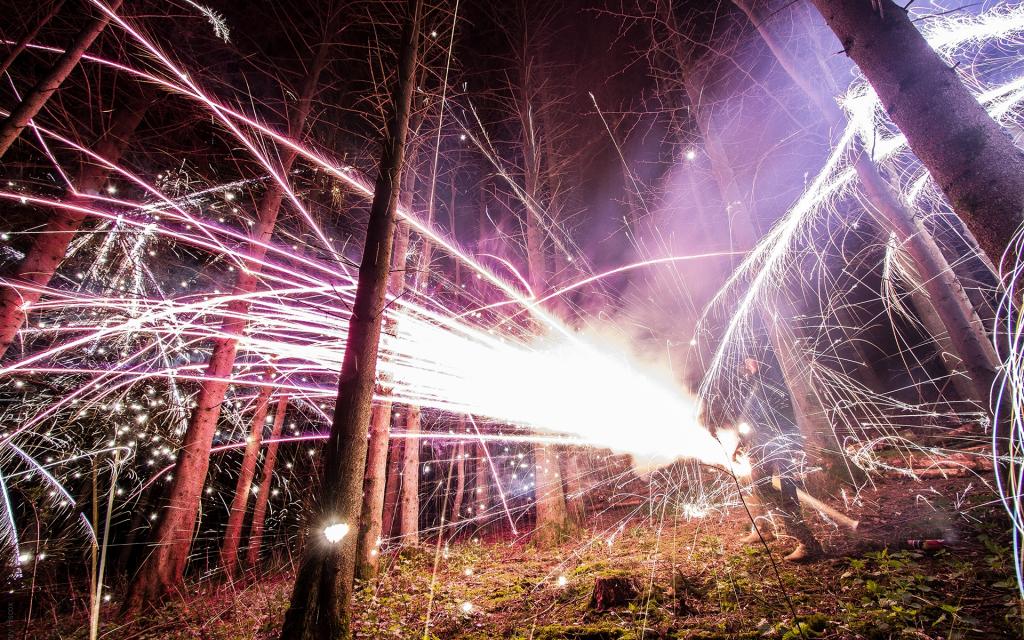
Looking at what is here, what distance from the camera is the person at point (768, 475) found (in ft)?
17.1

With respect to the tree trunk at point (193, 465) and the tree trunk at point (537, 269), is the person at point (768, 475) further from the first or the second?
the tree trunk at point (193, 465)

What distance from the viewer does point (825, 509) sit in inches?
252

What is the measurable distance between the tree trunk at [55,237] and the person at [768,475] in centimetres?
1138

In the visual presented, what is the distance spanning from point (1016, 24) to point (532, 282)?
345 inches

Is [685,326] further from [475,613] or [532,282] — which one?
[475,613]

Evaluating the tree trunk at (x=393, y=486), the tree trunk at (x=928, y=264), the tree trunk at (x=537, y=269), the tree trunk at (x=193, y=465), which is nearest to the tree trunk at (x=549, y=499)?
the tree trunk at (x=537, y=269)

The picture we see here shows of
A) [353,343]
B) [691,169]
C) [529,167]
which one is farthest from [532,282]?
[353,343]

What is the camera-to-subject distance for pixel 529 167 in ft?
40.9

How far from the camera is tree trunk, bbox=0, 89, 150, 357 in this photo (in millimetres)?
7250

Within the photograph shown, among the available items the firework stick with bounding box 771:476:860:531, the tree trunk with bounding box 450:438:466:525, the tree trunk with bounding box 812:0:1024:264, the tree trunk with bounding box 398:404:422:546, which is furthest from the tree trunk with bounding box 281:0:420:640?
the tree trunk with bounding box 450:438:466:525

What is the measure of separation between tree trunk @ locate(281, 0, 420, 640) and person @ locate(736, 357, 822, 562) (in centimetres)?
478

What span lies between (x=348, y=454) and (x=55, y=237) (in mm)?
9180

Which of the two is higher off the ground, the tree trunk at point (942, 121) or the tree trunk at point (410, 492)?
the tree trunk at point (942, 121)

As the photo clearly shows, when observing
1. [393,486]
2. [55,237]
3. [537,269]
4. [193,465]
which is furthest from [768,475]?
[55,237]
